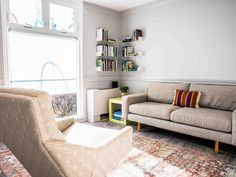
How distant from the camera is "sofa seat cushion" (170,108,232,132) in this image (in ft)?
7.44

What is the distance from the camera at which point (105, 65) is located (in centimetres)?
411

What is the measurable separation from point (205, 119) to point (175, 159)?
2.14 feet

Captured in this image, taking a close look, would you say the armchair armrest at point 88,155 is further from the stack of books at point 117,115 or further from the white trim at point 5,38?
→ the white trim at point 5,38

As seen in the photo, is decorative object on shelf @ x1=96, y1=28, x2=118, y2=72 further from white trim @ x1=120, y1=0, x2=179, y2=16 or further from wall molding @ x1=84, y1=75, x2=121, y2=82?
white trim @ x1=120, y1=0, x2=179, y2=16

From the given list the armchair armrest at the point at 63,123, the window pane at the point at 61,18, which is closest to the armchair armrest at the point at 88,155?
the armchair armrest at the point at 63,123

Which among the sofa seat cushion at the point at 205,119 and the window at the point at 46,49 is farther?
the window at the point at 46,49

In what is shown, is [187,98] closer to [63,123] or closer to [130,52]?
[130,52]

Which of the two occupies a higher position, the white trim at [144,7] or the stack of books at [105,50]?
the white trim at [144,7]

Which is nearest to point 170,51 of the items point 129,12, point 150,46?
point 150,46

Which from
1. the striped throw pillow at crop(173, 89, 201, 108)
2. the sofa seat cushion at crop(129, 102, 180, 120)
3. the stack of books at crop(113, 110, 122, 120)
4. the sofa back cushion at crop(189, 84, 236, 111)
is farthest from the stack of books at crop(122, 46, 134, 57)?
the sofa back cushion at crop(189, 84, 236, 111)

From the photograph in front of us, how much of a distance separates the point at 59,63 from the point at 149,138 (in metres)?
2.20

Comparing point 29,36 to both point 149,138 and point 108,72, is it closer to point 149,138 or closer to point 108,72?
point 108,72

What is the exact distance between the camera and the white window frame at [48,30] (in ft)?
9.53

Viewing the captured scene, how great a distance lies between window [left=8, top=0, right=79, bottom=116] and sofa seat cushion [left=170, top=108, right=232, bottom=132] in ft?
7.24
